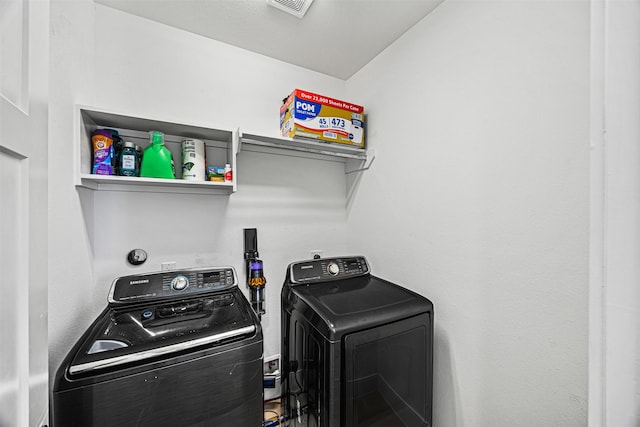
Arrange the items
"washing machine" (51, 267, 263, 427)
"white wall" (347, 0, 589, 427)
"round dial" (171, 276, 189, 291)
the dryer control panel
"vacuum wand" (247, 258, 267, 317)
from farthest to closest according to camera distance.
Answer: "vacuum wand" (247, 258, 267, 317), the dryer control panel, "round dial" (171, 276, 189, 291), "white wall" (347, 0, 589, 427), "washing machine" (51, 267, 263, 427)

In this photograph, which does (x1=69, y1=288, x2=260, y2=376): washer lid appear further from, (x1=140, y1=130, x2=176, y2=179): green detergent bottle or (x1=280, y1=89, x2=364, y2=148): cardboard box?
(x1=280, y1=89, x2=364, y2=148): cardboard box

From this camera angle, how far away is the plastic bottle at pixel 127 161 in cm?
134

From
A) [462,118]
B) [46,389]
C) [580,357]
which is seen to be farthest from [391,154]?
[46,389]

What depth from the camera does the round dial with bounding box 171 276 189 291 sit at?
1348 mm

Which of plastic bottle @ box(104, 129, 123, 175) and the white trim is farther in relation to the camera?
plastic bottle @ box(104, 129, 123, 175)

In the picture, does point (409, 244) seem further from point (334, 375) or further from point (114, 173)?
point (114, 173)

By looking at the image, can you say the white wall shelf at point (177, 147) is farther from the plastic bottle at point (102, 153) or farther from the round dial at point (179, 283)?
the round dial at point (179, 283)

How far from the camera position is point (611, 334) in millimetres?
451

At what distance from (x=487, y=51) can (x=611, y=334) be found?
1.25 metres

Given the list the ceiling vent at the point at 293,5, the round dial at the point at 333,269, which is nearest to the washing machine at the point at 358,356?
the round dial at the point at 333,269

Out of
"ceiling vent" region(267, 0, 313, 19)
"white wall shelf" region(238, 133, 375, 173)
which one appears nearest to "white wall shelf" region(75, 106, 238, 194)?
"white wall shelf" region(238, 133, 375, 173)

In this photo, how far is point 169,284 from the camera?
1349 mm

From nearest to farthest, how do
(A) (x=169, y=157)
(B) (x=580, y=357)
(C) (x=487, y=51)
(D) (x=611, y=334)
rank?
(D) (x=611, y=334) → (B) (x=580, y=357) → (C) (x=487, y=51) → (A) (x=169, y=157)

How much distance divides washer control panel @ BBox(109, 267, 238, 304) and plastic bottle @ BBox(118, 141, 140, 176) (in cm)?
55
